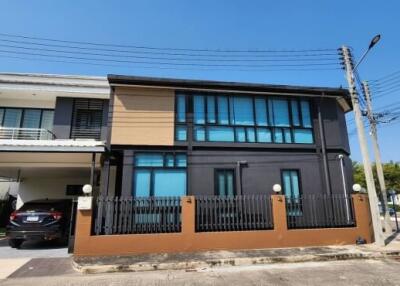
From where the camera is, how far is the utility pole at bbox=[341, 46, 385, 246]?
9484 mm

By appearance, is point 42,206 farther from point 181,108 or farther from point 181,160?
point 181,108

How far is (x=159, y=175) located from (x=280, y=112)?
5878 mm

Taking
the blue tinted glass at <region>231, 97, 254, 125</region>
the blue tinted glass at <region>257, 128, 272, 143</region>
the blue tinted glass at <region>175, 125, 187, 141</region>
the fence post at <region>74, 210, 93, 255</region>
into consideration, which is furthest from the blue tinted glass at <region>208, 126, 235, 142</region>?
the fence post at <region>74, 210, 93, 255</region>

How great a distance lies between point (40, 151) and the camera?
1006cm

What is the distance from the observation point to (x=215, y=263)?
7.52 metres

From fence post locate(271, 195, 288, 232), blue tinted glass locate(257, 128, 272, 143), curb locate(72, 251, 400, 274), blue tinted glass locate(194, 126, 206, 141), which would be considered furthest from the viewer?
blue tinted glass locate(257, 128, 272, 143)

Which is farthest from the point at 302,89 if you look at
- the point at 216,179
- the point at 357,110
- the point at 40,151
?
the point at 40,151

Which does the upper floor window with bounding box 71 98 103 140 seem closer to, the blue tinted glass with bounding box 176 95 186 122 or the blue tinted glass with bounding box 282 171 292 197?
the blue tinted glass with bounding box 176 95 186 122

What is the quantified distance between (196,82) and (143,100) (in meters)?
2.26

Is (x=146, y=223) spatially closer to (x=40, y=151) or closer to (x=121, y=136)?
(x=121, y=136)

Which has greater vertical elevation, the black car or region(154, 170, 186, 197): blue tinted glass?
region(154, 170, 186, 197): blue tinted glass

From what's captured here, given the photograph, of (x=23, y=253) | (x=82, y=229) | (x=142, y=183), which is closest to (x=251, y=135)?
(x=142, y=183)

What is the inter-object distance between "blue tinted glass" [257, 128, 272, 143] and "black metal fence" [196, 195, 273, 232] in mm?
2922

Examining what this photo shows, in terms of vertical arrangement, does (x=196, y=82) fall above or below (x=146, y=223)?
above
